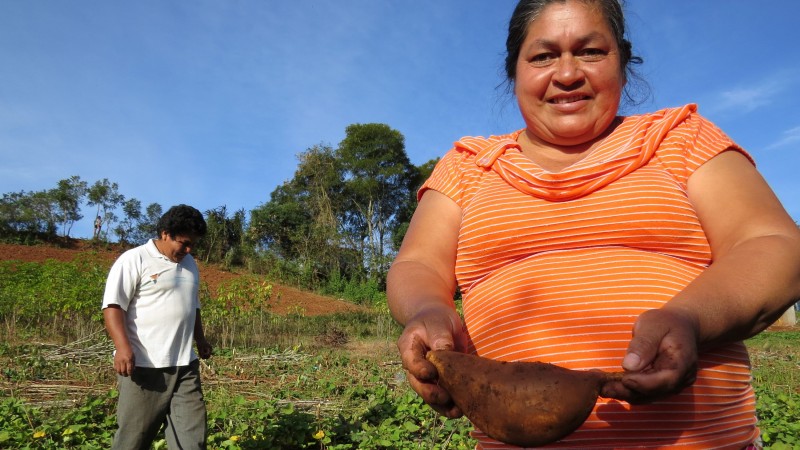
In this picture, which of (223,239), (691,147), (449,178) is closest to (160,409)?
(449,178)

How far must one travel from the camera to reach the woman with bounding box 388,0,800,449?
92cm

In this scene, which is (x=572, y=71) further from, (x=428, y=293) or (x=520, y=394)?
(x=520, y=394)

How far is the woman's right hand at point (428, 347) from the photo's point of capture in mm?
960

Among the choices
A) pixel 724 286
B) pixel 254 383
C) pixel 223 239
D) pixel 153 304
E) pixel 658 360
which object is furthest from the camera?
pixel 223 239

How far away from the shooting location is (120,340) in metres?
3.39

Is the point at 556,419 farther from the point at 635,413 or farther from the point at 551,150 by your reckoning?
the point at 551,150

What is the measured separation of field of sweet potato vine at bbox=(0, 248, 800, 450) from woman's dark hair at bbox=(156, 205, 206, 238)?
140 centimetres

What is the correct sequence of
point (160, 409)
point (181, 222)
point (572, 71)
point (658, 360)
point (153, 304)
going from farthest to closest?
point (181, 222) → point (153, 304) → point (160, 409) → point (572, 71) → point (658, 360)

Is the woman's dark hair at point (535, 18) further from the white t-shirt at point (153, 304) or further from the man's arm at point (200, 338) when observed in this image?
the man's arm at point (200, 338)

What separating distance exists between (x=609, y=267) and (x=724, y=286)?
21 centimetres

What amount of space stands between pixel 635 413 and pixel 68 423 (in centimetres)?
450

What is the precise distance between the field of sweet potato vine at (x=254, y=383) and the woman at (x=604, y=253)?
76.3 inches

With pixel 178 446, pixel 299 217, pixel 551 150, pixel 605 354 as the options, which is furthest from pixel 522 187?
pixel 299 217

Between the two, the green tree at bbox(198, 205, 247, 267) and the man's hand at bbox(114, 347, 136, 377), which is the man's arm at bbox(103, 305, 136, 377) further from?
the green tree at bbox(198, 205, 247, 267)
